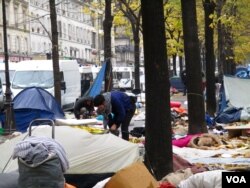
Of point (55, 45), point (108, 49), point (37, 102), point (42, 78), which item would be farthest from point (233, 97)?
point (42, 78)

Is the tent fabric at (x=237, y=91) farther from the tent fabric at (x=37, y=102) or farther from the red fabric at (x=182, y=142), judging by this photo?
the red fabric at (x=182, y=142)

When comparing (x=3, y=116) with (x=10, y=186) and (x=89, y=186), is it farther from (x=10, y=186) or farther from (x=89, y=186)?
(x=10, y=186)

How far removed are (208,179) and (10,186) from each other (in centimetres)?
179

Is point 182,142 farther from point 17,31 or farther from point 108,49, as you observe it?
point 17,31

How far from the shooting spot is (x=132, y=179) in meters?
6.23

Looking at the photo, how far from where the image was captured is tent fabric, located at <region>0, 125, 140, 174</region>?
767cm

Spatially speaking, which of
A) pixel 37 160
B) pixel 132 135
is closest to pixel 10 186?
pixel 37 160

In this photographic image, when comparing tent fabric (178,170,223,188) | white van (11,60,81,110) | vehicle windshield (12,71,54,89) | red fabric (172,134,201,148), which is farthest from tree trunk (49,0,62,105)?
tent fabric (178,170,223,188)

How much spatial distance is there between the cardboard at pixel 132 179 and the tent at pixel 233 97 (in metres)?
11.5

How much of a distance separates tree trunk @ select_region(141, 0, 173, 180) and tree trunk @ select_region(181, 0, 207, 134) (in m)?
5.13

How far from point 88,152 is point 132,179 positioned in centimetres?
174

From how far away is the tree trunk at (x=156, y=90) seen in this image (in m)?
8.14

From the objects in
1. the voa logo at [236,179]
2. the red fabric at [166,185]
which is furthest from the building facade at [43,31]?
the voa logo at [236,179]

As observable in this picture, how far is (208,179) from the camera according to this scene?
5395mm
